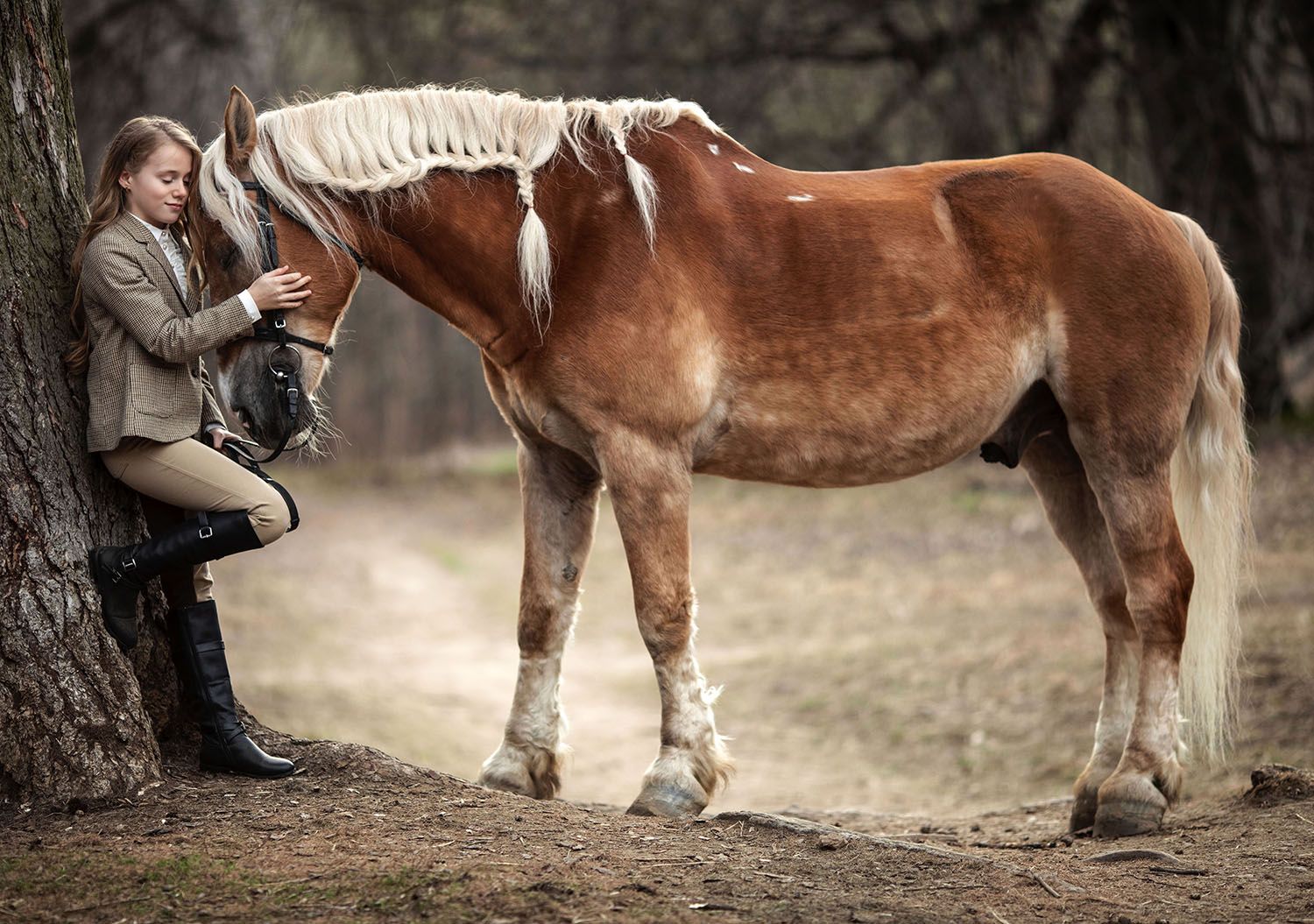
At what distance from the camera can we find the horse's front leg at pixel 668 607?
142 inches

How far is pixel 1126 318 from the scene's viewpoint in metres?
3.97

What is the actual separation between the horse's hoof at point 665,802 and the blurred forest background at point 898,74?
769 centimetres

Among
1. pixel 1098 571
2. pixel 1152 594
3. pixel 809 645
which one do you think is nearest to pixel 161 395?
pixel 1152 594

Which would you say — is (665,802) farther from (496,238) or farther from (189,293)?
(189,293)

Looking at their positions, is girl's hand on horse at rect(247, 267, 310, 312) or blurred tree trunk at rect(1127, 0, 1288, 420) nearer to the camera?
girl's hand on horse at rect(247, 267, 310, 312)

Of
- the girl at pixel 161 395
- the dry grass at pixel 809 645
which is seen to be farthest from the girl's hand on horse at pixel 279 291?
the dry grass at pixel 809 645

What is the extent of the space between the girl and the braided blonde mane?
0.15m

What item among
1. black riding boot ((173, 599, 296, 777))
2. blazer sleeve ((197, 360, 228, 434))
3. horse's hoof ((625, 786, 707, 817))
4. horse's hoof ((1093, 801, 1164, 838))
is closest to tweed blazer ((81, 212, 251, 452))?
blazer sleeve ((197, 360, 228, 434))

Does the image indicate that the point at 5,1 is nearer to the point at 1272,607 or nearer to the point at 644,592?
the point at 644,592

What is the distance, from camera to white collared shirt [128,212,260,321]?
3.24 m

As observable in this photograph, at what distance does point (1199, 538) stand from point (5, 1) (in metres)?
4.05

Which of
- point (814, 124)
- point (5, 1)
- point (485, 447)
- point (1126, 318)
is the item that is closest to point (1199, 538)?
point (1126, 318)

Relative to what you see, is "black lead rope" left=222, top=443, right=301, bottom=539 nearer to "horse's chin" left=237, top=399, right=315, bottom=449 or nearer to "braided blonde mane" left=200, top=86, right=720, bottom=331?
"horse's chin" left=237, top=399, right=315, bottom=449

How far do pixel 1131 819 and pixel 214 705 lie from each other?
2765 millimetres
